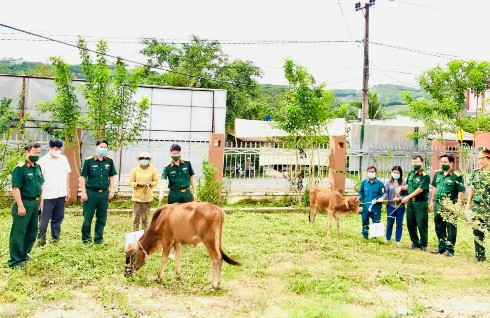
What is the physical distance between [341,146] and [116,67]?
260 inches

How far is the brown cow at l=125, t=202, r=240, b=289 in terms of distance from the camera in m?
5.79

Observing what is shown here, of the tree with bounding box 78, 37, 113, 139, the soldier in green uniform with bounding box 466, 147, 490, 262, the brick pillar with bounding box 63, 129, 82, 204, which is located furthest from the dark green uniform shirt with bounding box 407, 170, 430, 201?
the brick pillar with bounding box 63, 129, 82, 204

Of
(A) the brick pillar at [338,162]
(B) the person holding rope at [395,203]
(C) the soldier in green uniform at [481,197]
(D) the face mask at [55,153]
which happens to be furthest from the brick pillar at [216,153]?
(C) the soldier in green uniform at [481,197]

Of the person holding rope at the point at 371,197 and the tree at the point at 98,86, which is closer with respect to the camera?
the person holding rope at the point at 371,197

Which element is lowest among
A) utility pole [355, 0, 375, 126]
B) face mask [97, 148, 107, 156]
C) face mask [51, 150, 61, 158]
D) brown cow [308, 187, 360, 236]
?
brown cow [308, 187, 360, 236]

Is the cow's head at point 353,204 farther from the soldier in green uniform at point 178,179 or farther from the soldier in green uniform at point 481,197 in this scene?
the soldier in green uniform at point 178,179

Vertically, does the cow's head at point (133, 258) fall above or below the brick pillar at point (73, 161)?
below

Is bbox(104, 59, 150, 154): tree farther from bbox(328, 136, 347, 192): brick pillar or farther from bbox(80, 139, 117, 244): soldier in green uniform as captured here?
bbox(328, 136, 347, 192): brick pillar

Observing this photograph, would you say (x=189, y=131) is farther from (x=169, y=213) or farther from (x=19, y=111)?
(x=169, y=213)

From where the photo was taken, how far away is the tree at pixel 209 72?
103 feet

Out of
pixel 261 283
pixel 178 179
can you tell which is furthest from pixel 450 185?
pixel 178 179

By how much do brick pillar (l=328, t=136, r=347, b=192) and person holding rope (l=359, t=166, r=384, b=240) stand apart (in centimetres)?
412

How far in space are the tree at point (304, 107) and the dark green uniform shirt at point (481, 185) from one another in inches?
229

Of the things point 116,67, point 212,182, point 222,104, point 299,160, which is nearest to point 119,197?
point 212,182
